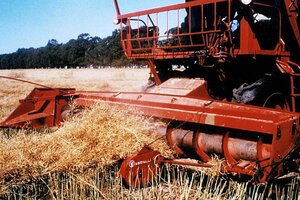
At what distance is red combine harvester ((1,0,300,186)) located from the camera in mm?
3139

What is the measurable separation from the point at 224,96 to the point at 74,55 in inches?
3925

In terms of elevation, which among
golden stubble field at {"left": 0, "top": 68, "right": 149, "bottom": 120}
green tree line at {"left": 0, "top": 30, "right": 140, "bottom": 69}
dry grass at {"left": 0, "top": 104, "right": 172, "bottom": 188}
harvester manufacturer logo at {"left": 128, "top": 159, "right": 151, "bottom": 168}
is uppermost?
green tree line at {"left": 0, "top": 30, "right": 140, "bottom": 69}

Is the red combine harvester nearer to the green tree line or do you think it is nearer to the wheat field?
the wheat field

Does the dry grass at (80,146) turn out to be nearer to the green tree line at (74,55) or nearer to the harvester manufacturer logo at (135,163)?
the harvester manufacturer logo at (135,163)

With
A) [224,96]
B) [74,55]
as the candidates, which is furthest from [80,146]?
[74,55]

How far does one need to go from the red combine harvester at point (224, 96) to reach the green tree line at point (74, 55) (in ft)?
197

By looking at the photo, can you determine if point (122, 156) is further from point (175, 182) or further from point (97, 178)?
point (175, 182)

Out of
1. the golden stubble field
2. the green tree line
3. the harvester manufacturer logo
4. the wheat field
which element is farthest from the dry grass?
the green tree line

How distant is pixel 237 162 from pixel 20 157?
1.94 metres

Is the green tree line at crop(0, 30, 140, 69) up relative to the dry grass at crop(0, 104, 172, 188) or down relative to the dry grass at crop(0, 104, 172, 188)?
up

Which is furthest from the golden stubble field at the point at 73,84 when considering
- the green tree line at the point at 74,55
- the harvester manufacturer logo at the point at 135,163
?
the green tree line at the point at 74,55

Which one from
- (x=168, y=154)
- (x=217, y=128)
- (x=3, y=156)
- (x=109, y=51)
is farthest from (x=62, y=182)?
(x=109, y=51)

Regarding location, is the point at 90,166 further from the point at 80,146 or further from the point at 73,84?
the point at 73,84

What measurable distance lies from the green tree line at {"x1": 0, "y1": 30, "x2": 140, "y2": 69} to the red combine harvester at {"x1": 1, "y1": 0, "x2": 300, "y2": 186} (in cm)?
5991
